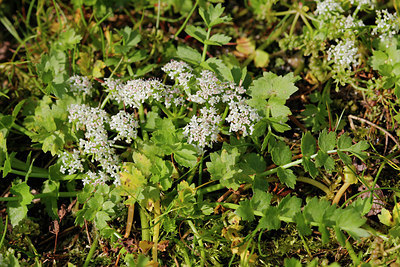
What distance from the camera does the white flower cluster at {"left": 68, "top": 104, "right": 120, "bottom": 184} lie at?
2.31 m

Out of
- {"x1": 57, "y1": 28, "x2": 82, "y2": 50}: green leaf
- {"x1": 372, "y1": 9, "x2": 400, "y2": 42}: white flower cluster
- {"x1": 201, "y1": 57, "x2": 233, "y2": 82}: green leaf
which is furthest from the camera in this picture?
{"x1": 57, "y1": 28, "x2": 82, "y2": 50}: green leaf

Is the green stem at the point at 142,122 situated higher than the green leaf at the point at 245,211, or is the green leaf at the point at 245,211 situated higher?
the green stem at the point at 142,122

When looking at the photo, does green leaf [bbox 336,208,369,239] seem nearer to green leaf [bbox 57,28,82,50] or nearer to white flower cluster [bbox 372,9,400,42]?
white flower cluster [bbox 372,9,400,42]

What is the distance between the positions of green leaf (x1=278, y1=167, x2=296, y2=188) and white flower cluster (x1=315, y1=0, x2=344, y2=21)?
48.2 inches

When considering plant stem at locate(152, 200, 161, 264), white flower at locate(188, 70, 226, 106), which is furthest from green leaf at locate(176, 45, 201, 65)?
plant stem at locate(152, 200, 161, 264)

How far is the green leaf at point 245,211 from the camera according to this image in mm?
2053

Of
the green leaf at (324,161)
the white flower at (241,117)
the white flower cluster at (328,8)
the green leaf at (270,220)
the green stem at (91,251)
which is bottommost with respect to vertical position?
the green stem at (91,251)

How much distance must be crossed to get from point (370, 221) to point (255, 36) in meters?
1.76

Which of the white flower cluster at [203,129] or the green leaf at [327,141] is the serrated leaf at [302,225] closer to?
the green leaf at [327,141]

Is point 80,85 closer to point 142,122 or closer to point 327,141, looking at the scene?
point 142,122

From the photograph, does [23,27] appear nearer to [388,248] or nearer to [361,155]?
[361,155]

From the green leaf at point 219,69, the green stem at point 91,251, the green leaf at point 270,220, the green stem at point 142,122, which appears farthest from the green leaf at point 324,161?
the green stem at point 91,251

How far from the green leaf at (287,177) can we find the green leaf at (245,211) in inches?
10.4

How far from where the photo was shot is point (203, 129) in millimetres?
2207
